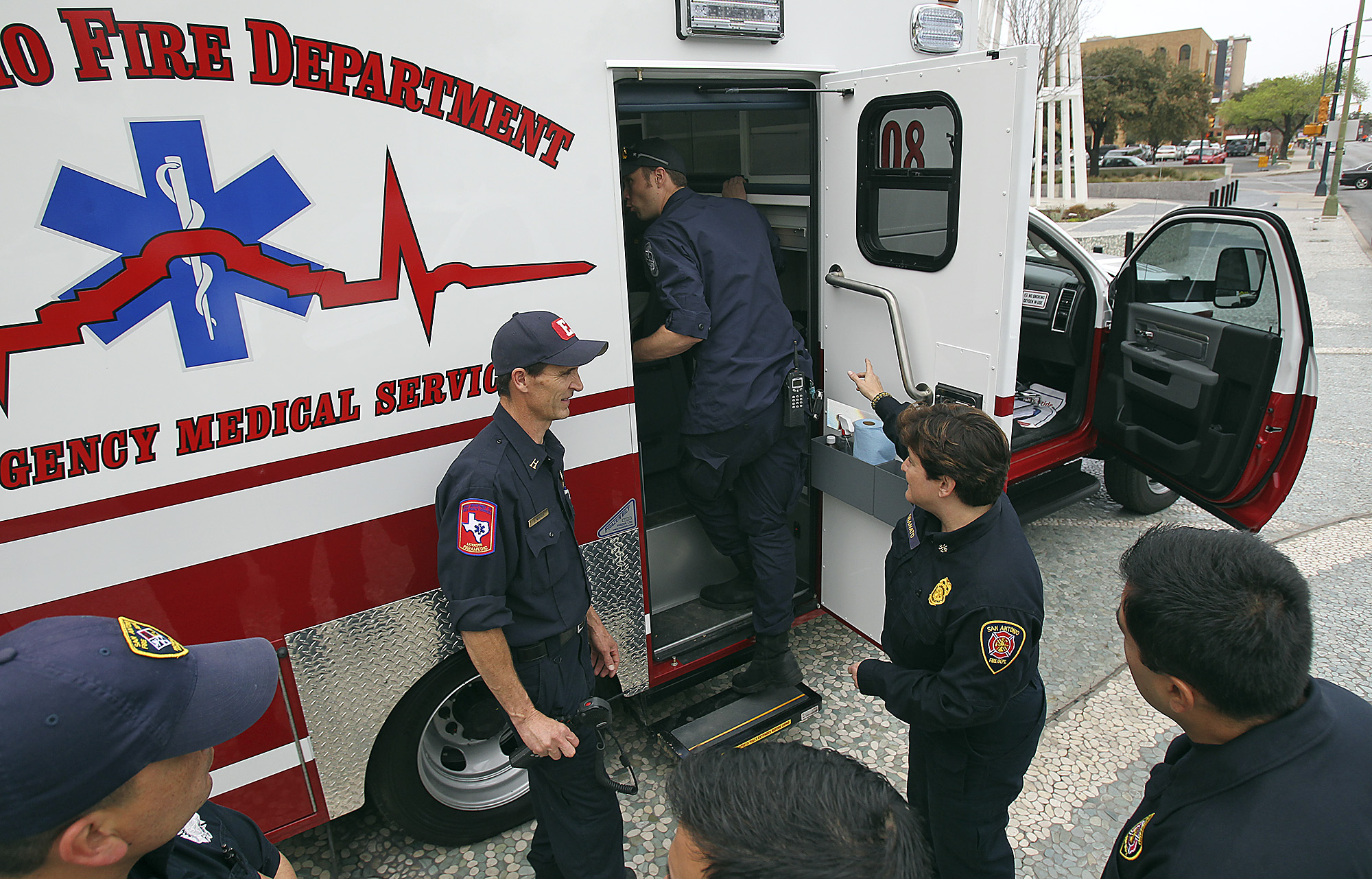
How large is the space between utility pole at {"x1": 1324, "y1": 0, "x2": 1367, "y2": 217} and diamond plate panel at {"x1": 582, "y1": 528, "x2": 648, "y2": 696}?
23368 millimetres

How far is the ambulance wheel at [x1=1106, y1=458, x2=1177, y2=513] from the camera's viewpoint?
189 inches

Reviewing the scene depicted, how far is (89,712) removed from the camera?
919 mm

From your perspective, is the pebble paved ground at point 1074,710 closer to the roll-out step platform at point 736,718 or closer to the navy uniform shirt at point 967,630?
the roll-out step platform at point 736,718

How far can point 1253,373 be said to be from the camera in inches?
137

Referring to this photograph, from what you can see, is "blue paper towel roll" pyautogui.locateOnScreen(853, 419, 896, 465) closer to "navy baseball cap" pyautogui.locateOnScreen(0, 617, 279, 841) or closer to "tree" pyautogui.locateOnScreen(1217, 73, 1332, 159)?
"navy baseball cap" pyautogui.locateOnScreen(0, 617, 279, 841)

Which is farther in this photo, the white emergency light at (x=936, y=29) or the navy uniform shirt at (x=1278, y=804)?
the white emergency light at (x=936, y=29)

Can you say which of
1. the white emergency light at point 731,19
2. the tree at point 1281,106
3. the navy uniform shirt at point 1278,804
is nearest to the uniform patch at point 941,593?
the navy uniform shirt at point 1278,804

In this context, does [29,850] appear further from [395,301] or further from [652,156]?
[652,156]

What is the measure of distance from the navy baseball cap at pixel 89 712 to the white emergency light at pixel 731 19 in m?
2.15

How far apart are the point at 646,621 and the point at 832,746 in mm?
903

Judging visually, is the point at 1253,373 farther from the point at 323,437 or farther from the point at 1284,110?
the point at 1284,110

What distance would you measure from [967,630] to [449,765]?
1.83 meters

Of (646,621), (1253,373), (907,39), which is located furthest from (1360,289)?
(646,621)

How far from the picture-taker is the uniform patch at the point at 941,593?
6.18ft
